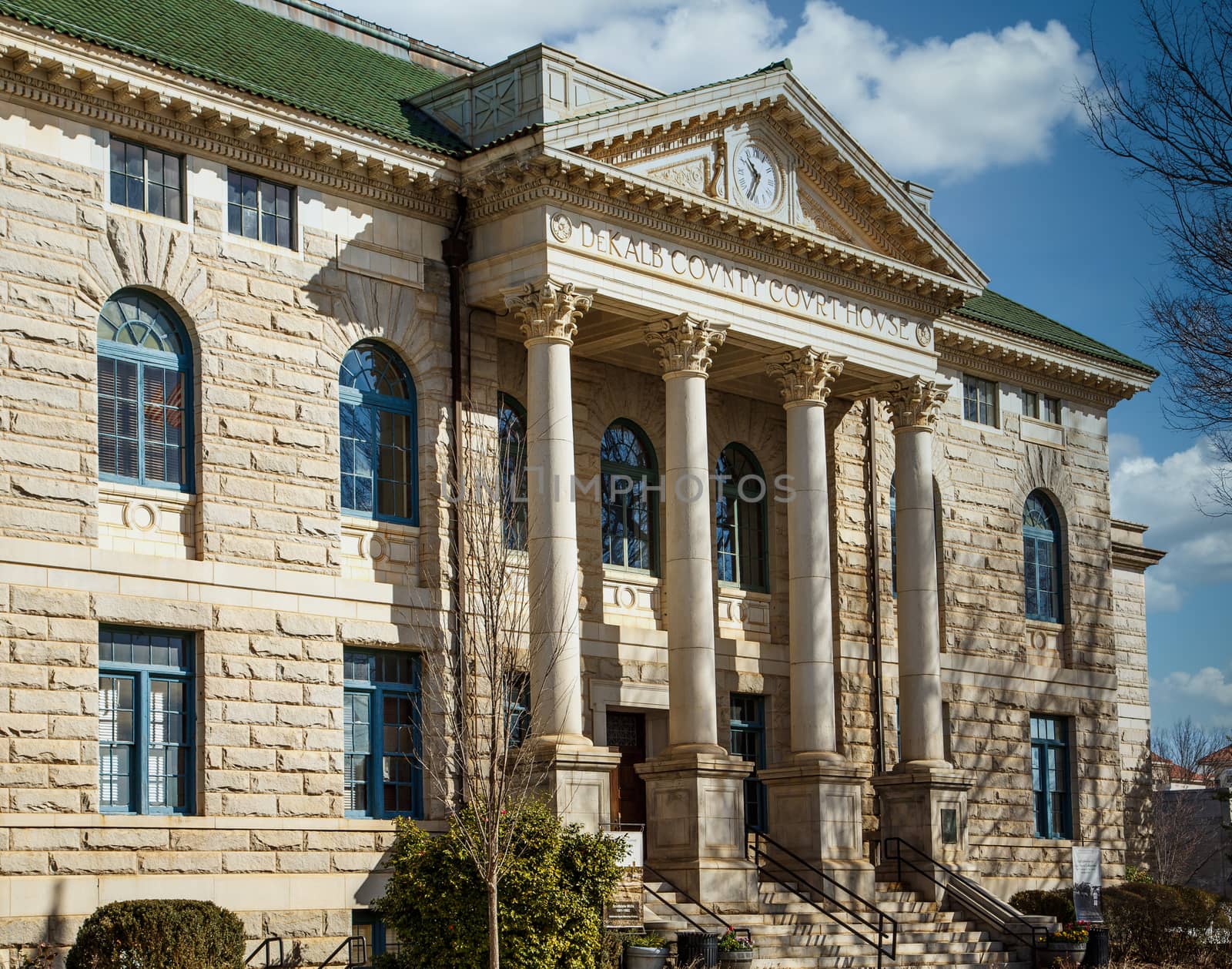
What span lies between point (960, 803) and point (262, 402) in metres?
15.0

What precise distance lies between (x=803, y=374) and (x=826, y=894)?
863cm

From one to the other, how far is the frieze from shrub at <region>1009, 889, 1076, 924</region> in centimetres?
1058

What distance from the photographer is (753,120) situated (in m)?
29.6

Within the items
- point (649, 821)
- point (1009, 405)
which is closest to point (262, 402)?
point (649, 821)

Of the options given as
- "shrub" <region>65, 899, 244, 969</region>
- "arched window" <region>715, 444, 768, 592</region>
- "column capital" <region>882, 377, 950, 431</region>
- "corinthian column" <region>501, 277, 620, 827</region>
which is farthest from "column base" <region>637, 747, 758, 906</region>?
"column capital" <region>882, 377, 950, 431</region>

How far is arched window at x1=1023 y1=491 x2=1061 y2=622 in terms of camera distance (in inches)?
1513

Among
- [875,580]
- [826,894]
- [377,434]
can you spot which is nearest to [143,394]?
[377,434]

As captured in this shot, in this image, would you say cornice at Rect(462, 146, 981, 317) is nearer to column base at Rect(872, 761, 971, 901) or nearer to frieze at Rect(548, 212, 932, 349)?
frieze at Rect(548, 212, 932, 349)

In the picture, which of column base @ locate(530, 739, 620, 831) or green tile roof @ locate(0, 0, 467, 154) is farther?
column base @ locate(530, 739, 620, 831)

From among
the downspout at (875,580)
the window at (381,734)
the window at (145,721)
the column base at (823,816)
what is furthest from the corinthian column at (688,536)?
the window at (145,721)

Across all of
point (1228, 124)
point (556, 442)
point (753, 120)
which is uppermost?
point (753, 120)

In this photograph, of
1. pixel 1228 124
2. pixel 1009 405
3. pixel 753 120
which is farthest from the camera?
pixel 1009 405

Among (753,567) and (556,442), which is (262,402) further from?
(753,567)

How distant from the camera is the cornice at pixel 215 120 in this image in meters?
22.5
